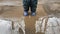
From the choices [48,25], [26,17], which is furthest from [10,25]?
[48,25]

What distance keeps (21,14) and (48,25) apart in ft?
1.78

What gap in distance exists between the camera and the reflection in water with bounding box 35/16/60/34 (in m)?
1.92

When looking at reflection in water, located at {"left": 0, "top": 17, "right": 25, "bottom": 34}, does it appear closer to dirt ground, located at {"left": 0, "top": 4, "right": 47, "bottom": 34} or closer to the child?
dirt ground, located at {"left": 0, "top": 4, "right": 47, "bottom": 34}

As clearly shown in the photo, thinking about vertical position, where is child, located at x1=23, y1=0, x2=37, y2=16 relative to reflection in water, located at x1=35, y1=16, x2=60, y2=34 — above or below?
above

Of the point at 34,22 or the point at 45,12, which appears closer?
the point at 34,22

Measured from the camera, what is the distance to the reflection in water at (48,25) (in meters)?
1.92

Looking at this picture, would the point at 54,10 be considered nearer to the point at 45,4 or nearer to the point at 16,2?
the point at 45,4

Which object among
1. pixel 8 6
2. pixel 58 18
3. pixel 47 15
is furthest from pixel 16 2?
pixel 58 18

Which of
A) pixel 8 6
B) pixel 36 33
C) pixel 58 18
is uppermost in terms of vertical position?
pixel 8 6

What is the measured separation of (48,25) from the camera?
2035mm

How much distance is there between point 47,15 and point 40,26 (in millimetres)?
334

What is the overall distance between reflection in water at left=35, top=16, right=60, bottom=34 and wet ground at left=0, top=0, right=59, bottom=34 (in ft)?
0.25

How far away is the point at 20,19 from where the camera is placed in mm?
2156

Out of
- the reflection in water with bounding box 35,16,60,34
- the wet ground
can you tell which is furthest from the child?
the reflection in water with bounding box 35,16,60,34
